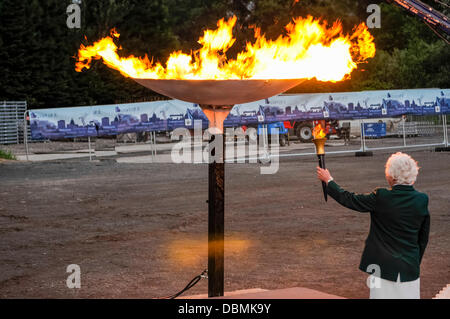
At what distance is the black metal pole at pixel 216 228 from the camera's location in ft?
14.9

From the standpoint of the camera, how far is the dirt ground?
6.70 meters

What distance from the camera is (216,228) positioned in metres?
4.55

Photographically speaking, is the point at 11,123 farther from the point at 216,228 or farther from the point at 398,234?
the point at 398,234

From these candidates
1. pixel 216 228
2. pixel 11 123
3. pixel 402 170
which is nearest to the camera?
pixel 402 170

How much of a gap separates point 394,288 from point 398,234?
1.25 feet

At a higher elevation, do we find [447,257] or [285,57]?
[285,57]

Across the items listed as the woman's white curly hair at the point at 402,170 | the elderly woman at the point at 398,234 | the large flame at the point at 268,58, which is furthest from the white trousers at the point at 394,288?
the large flame at the point at 268,58

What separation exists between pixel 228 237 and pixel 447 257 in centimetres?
307

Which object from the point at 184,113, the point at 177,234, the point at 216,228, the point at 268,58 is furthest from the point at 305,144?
the point at 216,228

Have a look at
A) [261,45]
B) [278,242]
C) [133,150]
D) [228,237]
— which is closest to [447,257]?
[278,242]

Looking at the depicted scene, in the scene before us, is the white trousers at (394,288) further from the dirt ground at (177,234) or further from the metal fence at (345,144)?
the metal fence at (345,144)

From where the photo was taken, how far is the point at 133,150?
93.7 ft

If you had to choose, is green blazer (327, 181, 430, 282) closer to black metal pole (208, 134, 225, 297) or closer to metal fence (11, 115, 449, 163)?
black metal pole (208, 134, 225, 297)

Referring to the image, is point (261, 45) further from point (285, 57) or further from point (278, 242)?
point (278, 242)
